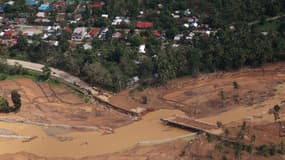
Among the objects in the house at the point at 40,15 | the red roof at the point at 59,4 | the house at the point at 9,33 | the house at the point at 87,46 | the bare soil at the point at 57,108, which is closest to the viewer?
the bare soil at the point at 57,108

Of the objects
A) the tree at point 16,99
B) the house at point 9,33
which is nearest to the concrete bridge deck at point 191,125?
the tree at point 16,99

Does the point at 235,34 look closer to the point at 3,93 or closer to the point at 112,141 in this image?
the point at 112,141

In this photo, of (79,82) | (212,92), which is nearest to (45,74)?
(79,82)

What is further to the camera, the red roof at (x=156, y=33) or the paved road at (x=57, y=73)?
the red roof at (x=156, y=33)

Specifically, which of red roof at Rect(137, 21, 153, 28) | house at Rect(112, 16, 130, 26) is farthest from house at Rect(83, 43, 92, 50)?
red roof at Rect(137, 21, 153, 28)

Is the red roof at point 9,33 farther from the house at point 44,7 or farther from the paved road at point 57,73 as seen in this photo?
the house at point 44,7

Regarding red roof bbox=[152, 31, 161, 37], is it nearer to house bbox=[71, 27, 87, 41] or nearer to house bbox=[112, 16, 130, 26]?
house bbox=[112, 16, 130, 26]
